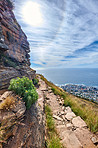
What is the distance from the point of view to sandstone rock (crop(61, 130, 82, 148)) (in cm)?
338

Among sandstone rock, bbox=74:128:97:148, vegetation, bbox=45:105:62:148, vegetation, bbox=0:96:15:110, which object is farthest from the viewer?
sandstone rock, bbox=74:128:97:148

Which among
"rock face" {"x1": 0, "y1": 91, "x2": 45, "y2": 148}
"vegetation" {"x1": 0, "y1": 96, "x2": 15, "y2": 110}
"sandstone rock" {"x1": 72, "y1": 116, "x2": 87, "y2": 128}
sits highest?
"vegetation" {"x1": 0, "y1": 96, "x2": 15, "y2": 110}

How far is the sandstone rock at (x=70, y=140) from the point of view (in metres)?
3.38

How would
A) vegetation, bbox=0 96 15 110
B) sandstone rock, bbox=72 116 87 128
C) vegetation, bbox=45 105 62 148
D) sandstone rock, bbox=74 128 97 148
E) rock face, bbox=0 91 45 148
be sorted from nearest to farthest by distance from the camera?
rock face, bbox=0 91 45 148 → vegetation, bbox=0 96 15 110 → vegetation, bbox=45 105 62 148 → sandstone rock, bbox=74 128 97 148 → sandstone rock, bbox=72 116 87 128

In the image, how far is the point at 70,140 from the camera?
11.8ft

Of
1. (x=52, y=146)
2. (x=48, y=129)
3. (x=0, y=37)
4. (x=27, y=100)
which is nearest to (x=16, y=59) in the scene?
(x=0, y=37)

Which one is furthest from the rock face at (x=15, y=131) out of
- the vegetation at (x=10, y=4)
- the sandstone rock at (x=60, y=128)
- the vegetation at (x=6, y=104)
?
the vegetation at (x=10, y=4)

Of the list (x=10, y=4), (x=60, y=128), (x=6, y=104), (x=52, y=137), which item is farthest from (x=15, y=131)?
(x=10, y=4)

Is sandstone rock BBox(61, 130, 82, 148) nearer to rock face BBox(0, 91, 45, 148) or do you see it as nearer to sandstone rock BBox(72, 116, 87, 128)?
sandstone rock BBox(72, 116, 87, 128)

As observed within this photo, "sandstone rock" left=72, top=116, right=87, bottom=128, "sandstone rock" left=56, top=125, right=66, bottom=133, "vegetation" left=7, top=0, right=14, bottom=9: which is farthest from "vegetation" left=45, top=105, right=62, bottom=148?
"vegetation" left=7, top=0, right=14, bottom=9

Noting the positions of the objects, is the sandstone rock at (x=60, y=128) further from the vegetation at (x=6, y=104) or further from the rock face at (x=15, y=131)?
the vegetation at (x=6, y=104)

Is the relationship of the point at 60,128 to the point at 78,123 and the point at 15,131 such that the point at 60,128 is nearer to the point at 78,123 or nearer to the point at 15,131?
the point at 78,123

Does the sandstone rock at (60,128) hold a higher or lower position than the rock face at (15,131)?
lower

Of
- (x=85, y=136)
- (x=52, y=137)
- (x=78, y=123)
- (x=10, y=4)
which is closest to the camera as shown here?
(x=52, y=137)
